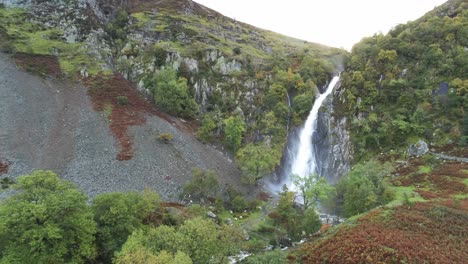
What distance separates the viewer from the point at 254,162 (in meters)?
61.6

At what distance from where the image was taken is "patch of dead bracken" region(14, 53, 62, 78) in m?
78.3

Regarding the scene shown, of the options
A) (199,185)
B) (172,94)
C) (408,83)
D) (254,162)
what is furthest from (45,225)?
(408,83)

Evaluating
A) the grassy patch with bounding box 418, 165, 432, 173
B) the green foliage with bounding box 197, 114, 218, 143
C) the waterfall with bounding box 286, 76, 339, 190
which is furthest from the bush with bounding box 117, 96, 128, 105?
the grassy patch with bounding box 418, 165, 432, 173

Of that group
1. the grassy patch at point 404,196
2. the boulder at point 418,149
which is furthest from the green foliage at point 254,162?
the boulder at point 418,149

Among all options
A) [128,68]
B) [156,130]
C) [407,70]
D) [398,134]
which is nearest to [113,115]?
[156,130]

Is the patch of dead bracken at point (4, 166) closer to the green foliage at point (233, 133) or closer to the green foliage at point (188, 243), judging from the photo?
the green foliage at point (188, 243)

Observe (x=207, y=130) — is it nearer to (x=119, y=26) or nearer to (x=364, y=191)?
(x=364, y=191)

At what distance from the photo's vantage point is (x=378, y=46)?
3531 inches

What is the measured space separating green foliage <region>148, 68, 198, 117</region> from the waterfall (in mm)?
27649

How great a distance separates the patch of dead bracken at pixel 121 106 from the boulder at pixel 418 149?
Answer: 47.1 metres

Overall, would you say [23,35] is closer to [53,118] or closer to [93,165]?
[53,118]

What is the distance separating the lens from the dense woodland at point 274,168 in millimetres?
30453

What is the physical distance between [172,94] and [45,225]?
5217 centimetres

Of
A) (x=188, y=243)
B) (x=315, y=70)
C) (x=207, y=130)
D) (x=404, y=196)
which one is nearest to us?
(x=188, y=243)
